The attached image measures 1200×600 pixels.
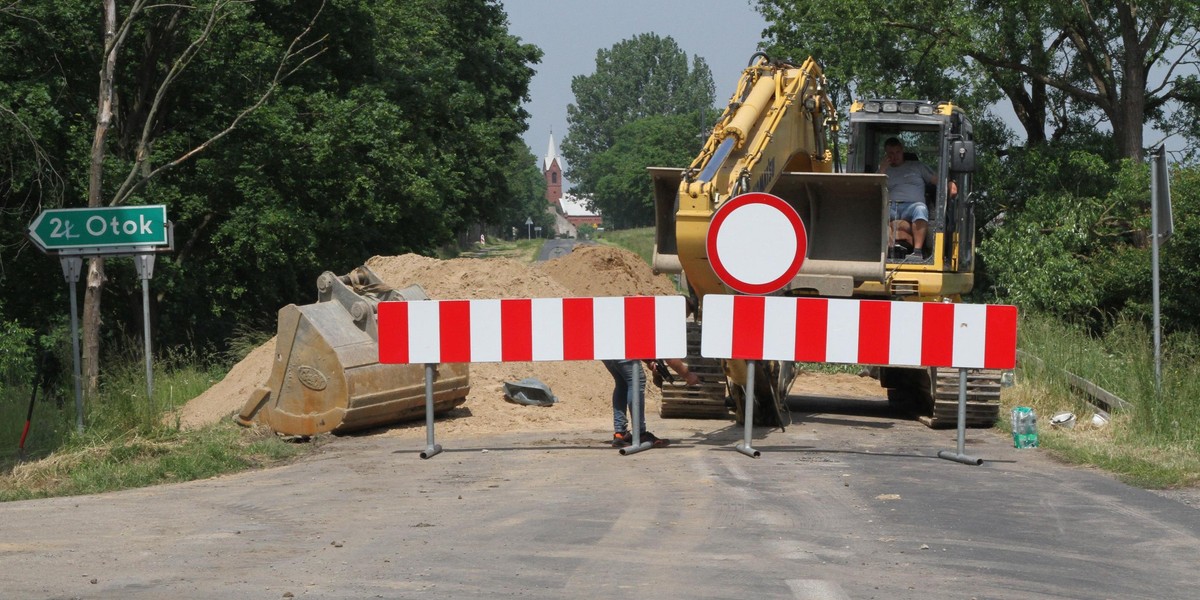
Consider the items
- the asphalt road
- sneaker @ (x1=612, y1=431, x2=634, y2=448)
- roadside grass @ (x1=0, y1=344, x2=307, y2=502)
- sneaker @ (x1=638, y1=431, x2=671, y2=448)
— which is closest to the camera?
the asphalt road

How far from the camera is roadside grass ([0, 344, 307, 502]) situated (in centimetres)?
1033

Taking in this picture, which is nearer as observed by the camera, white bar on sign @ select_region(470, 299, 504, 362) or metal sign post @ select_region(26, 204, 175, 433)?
white bar on sign @ select_region(470, 299, 504, 362)

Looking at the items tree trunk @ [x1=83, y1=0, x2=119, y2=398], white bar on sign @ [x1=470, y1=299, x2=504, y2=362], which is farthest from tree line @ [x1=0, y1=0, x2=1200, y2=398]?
white bar on sign @ [x1=470, y1=299, x2=504, y2=362]

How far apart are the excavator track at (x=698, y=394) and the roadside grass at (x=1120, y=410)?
285 cm

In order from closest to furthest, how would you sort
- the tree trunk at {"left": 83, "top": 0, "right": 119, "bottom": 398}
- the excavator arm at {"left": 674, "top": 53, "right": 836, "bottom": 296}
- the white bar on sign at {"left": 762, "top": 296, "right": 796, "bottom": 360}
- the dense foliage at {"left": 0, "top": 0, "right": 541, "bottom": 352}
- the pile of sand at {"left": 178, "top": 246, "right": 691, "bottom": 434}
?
the white bar on sign at {"left": 762, "top": 296, "right": 796, "bottom": 360}
the excavator arm at {"left": 674, "top": 53, "right": 836, "bottom": 296}
the pile of sand at {"left": 178, "top": 246, "right": 691, "bottom": 434}
the tree trunk at {"left": 83, "top": 0, "right": 119, "bottom": 398}
the dense foliage at {"left": 0, "top": 0, "right": 541, "bottom": 352}

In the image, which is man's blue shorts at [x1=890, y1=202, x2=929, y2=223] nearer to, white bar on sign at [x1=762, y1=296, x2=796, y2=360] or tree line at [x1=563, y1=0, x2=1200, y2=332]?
white bar on sign at [x1=762, y1=296, x2=796, y2=360]

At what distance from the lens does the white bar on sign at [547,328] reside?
11.2 meters

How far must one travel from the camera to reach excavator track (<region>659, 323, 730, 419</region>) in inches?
564

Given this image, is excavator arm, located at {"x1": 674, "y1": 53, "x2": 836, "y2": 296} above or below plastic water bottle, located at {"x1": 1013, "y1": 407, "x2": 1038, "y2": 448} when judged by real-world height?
above

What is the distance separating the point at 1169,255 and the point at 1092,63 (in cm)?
682

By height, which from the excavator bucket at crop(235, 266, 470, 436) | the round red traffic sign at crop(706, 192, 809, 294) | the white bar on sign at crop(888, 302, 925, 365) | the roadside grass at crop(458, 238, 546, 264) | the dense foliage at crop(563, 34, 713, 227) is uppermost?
the dense foliage at crop(563, 34, 713, 227)

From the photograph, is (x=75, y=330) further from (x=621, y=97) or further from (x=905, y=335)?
(x=621, y=97)

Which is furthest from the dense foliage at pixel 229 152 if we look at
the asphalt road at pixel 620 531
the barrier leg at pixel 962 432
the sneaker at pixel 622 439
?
the barrier leg at pixel 962 432

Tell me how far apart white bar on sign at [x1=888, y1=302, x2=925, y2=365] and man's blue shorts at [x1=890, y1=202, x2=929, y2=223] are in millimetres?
4135
